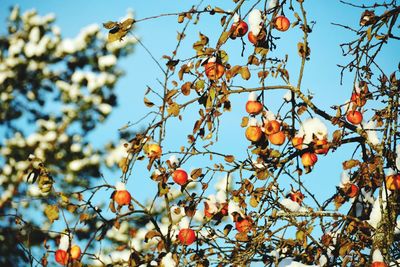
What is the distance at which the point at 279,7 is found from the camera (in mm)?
3047

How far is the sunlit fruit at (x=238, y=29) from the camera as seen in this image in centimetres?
289

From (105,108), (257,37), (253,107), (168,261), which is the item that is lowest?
(168,261)

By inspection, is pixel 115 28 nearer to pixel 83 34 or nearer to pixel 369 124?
pixel 369 124

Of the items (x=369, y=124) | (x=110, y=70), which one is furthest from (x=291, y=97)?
(x=110, y=70)

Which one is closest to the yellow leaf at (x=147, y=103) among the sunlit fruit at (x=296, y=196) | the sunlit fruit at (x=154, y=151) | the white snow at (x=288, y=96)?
the sunlit fruit at (x=154, y=151)

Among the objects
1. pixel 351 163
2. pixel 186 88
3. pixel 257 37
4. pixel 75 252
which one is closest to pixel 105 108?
pixel 75 252

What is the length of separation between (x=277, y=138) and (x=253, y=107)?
212 mm

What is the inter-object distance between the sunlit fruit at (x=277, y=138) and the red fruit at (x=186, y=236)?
2.18 ft

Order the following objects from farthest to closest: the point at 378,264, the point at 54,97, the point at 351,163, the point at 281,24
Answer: the point at 54,97 < the point at 281,24 < the point at 351,163 < the point at 378,264

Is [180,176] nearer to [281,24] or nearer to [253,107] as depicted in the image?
[253,107]

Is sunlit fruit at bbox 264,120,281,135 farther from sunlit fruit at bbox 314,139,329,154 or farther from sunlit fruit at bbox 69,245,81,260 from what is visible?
sunlit fruit at bbox 69,245,81,260

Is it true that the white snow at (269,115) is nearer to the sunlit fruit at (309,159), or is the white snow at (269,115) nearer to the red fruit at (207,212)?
the sunlit fruit at (309,159)

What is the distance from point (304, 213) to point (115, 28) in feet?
4.43

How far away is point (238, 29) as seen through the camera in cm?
290
